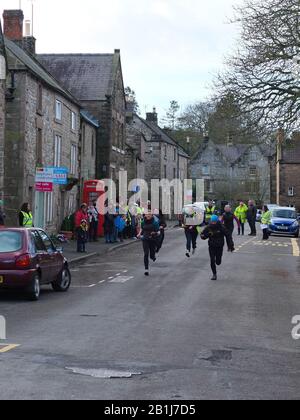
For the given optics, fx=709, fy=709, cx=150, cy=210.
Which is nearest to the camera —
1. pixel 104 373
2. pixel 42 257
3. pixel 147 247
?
pixel 104 373

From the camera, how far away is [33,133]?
3052cm

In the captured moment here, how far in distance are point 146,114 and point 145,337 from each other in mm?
68632

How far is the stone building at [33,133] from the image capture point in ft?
95.3

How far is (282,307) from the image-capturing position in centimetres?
1386

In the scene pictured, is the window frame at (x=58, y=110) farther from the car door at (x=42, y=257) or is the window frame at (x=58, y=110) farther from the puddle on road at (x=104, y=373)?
the puddle on road at (x=104, y=373)

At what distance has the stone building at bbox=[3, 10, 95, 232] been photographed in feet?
95.3

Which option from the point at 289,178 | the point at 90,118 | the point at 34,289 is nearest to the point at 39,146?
the point at 90,118

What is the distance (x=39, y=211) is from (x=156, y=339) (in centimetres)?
2213

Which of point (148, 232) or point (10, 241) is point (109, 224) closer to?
point (148, 232)

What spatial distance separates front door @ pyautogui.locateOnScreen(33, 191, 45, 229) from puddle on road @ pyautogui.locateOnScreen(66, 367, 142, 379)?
23.4 meters

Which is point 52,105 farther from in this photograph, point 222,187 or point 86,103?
point 222,187

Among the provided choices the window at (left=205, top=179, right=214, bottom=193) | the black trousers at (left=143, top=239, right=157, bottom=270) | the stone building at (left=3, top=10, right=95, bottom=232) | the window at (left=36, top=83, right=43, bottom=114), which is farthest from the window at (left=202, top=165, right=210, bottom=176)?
the black trousers at (left=143, top=239, right=157, bottom=270)

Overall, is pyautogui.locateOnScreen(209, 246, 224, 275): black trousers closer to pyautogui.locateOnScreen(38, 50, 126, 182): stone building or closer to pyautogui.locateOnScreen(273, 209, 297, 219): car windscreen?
pyautogui.locateOnScreen(273, 209, 297, 219): car windscreen
